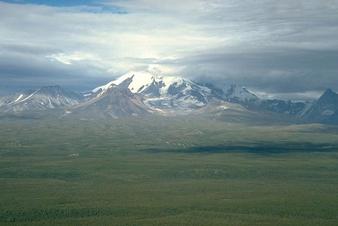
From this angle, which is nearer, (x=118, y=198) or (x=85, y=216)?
(x=85, y=216)

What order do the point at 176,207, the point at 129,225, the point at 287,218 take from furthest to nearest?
the point at 176,207, the point at 287,218, the point at 129,225

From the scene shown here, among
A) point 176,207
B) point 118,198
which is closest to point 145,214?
point 176,207

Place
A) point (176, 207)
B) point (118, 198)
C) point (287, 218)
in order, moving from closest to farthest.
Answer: point (287, 218) < point (176, 207) < point (118, 198)

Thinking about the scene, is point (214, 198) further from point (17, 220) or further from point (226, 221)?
point (17, 220)

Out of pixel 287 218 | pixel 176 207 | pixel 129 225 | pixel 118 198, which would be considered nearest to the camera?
pixel 129 225

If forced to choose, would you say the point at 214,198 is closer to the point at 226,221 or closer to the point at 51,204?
the point at 226,221

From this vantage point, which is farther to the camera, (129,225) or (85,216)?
(85,216)

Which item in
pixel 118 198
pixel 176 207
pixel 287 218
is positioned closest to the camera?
pixel 287 218

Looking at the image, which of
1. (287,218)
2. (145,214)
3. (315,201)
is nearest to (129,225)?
(145,214)

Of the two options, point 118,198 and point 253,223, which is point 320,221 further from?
point 118,198
